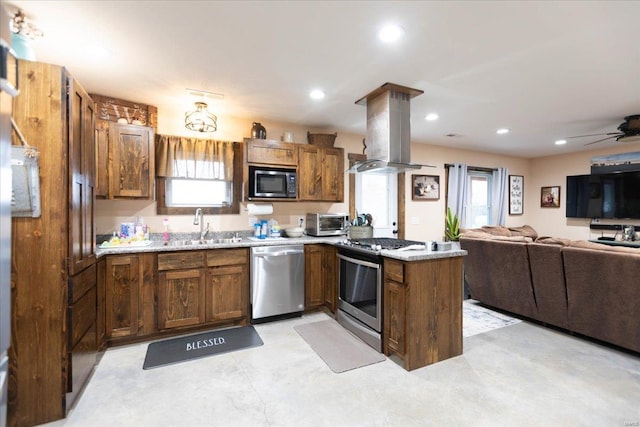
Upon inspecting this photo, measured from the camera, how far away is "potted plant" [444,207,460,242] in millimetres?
5633

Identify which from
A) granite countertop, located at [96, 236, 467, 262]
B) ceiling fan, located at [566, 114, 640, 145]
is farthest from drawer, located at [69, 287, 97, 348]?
ceiling fan, located at [566, 114, 640, 145]

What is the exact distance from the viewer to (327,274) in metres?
3.74

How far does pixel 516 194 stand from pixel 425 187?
285 centimetres

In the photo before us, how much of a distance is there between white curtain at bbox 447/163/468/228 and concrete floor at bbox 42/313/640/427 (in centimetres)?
324

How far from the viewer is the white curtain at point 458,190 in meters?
5.75

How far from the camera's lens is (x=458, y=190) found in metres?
5.79

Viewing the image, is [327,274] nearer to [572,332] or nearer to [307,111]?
[307,111]

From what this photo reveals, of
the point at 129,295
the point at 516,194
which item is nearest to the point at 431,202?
the point at 516,194

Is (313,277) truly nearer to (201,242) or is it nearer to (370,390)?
(201,242)

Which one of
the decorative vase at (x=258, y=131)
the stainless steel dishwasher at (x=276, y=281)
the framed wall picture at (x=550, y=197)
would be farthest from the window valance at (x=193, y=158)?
the framed wall picture at (x=550, y=197)

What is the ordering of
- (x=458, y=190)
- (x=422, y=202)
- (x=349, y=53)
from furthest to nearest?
(x=458, y=190) < (x=422, y=202) < (x=349, y=53)

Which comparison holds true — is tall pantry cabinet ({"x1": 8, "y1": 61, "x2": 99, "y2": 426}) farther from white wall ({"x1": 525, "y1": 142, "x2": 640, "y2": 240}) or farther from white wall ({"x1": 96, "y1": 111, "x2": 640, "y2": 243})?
white wall ({"x1": 525, "y1": 142, "x2": 640, "y2": 240})

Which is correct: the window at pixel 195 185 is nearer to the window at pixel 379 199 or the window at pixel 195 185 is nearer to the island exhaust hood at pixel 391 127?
the island exhaust hood at pixel 391 127

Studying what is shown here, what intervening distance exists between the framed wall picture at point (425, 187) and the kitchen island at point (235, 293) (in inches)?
102
